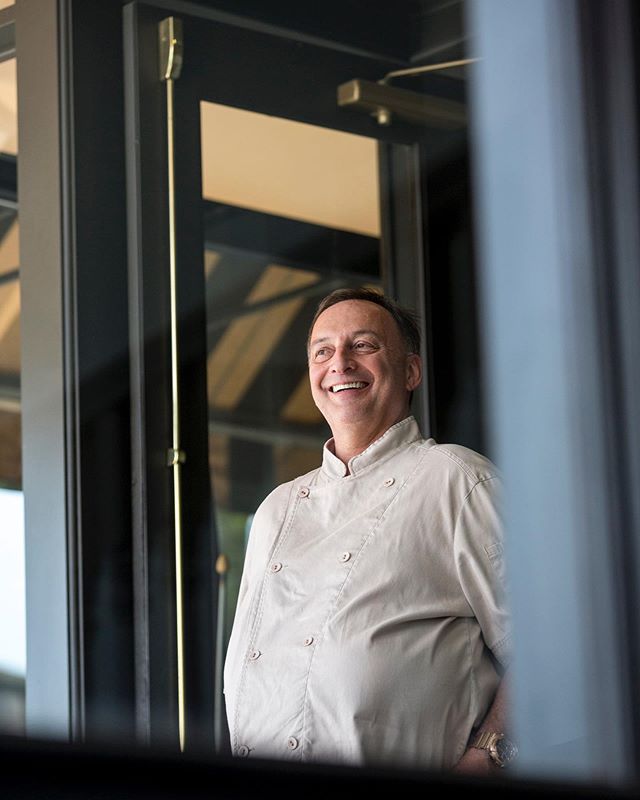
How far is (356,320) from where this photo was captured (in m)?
2.36

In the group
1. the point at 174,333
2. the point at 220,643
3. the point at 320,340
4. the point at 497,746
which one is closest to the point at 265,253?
the point at 174,333

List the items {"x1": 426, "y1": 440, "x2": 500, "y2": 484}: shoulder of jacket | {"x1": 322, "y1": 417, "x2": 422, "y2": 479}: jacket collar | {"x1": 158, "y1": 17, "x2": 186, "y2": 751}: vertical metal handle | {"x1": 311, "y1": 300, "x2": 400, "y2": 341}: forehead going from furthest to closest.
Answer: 1. {"x1": 158, "y1": 17, "x2": 186, "y2": 751}: vertical metal handle
2. {"x1": 311, "y1": 300, "x2": 400, "y2": 341}: forehead
3. {"x1": 322, "y1": 417, "x2": 422, "y2": 479}: jacket collar
4. {"x1": 426, "y1": 440, "x2": 500, "y2": 484}: shoulder of jacket

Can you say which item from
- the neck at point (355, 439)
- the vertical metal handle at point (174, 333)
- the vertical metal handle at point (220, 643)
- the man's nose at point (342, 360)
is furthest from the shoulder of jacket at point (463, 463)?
the vertical metal handle at point (174, 333)

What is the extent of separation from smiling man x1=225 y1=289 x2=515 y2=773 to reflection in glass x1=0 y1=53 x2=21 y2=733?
2.71 ft

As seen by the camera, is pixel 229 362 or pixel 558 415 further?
pixel 229 362

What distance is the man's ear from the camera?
93.4 inches

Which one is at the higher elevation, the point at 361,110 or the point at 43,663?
the point at 361,110

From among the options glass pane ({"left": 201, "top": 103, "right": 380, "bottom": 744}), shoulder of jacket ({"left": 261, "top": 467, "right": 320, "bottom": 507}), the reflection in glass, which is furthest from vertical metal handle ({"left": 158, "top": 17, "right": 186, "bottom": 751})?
shoulder of jacket ({"left": 261, "top": 467, "right": 320, "bottom": 507})

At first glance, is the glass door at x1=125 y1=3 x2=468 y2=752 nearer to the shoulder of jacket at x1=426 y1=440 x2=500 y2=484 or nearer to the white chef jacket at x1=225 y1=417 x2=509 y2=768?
the white chef jacket at x1=225 y1=417 x2=509 y2=768

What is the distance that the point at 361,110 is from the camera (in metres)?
3.36

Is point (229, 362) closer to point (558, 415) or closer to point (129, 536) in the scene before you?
point (129, 536)

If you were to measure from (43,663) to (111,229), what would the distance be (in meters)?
0.88

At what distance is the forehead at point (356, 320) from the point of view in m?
2.36

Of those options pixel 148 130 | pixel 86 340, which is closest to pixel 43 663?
pixel 86 340
